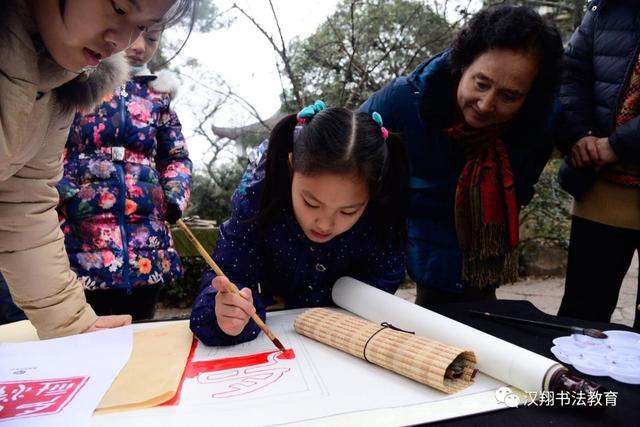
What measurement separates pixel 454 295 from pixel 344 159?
0.70 m

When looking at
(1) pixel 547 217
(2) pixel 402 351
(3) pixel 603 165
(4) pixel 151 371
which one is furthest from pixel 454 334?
(1) pixel 547 217

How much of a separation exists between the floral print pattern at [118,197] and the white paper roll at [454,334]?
563 mm

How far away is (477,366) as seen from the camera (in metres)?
0.82

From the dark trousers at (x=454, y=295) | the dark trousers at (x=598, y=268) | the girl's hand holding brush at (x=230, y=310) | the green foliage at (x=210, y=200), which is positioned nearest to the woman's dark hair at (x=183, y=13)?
the girl's hand holding brush at (x=230, y=310)

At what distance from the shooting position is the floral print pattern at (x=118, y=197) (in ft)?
4.37

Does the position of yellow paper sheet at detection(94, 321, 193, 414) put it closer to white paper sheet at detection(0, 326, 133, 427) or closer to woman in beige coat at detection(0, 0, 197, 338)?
white paper sheet at detection(0, 326, 133, 427)

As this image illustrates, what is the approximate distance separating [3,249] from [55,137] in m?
0.24

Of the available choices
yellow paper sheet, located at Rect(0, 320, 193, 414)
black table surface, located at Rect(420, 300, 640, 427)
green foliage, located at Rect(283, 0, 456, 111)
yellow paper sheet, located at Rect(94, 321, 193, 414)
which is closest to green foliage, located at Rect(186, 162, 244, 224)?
green foliage, located at Rect(283, 0, 456, 111)

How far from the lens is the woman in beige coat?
27.6 inches

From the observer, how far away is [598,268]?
1.37 m

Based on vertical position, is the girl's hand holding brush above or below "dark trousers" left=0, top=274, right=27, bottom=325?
above

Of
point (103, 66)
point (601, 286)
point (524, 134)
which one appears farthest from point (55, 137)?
point (601, 286)

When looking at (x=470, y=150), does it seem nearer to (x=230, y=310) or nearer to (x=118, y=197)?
(x=230, y=310)

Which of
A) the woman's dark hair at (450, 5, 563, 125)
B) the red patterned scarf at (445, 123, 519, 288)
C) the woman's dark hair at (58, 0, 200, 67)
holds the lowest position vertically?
the red patterned scarf at (445, 123, 519, 288)
